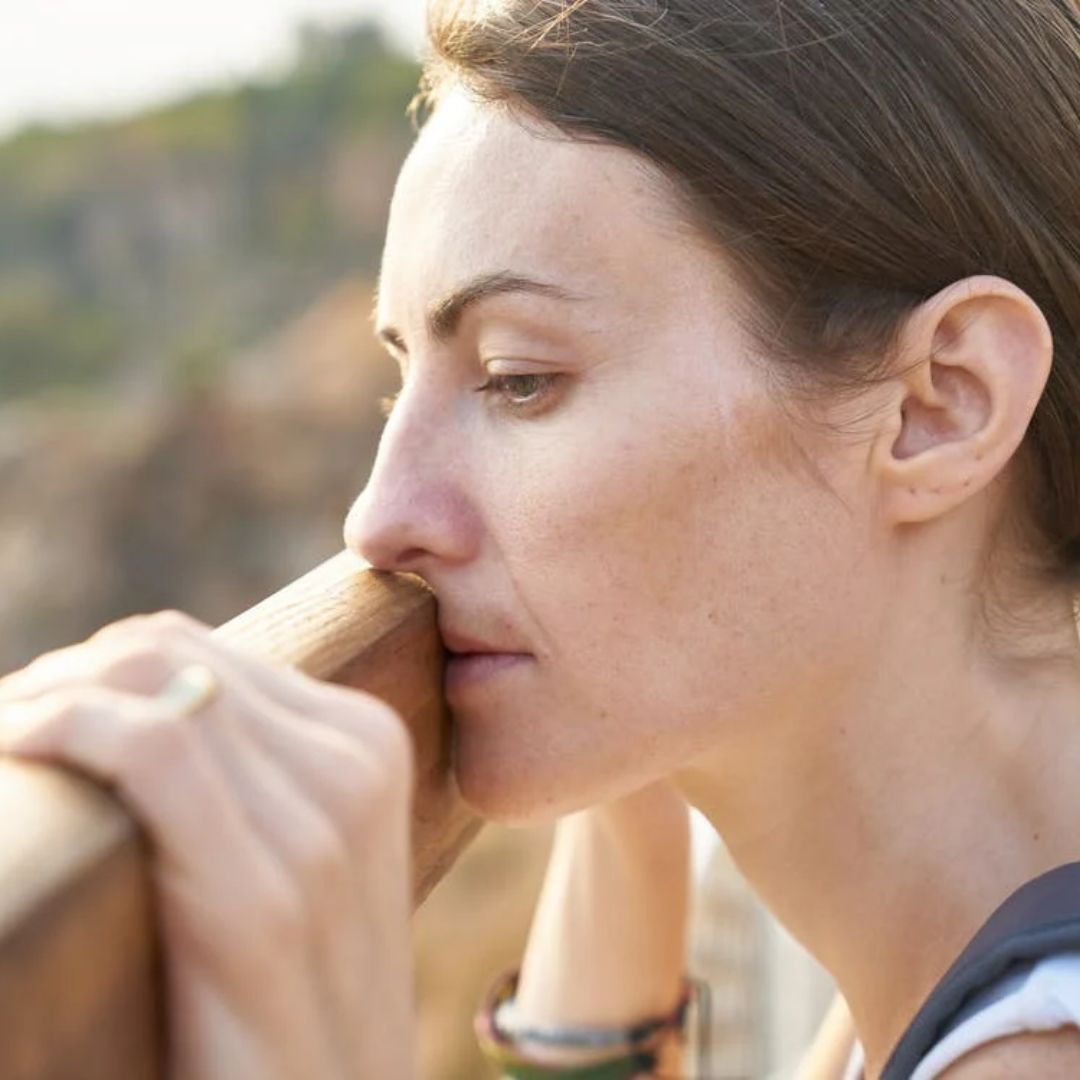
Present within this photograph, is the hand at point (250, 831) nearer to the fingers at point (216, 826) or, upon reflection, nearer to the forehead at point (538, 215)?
the fingers at point (216, 826)

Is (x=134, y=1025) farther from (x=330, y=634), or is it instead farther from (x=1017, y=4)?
(x=1017, y=4)

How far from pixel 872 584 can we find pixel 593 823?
73 cm

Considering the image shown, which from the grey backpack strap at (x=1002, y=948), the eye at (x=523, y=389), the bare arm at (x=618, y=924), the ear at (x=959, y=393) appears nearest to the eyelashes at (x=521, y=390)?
the eye at (x=523, y=389)

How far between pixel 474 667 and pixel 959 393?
445 millimetres

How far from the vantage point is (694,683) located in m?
1.30

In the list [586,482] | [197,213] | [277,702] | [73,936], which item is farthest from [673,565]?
[197,213]

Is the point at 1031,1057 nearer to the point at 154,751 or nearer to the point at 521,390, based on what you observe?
the point at 521,390

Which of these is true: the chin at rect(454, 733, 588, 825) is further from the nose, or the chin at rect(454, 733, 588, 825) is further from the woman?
the nose

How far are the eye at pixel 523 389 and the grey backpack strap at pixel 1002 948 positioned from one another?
520 millimetres

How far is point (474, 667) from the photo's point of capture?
49.6 inches

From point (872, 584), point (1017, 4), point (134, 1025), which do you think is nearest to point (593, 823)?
point (872, 584)

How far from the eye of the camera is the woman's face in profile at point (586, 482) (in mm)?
1266

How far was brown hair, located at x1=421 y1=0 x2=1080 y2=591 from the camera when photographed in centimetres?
131

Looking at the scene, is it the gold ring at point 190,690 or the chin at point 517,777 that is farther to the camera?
the chin at point 517,777
